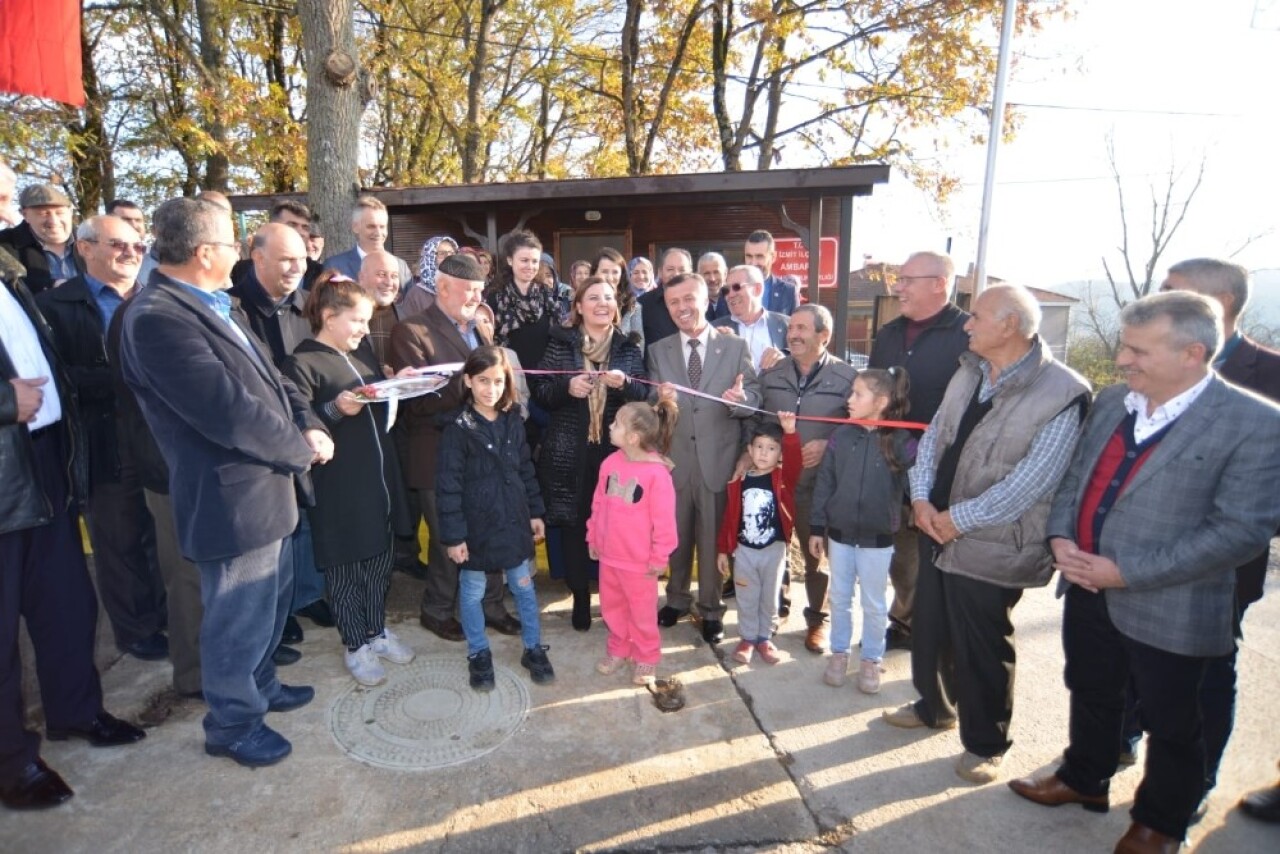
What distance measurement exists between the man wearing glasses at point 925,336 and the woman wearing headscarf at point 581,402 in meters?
1.50

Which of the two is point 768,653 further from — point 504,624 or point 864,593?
point 504,624

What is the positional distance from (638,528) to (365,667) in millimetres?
1603

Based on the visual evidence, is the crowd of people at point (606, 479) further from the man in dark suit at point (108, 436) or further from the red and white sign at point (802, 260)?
the red and white sign at point (802, 260)

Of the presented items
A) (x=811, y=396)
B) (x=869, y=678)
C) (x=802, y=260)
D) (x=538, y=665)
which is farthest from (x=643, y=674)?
(x=802, y=260)

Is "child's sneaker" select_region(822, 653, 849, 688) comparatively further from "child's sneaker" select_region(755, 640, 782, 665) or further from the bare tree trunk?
→ the bare tree trunk

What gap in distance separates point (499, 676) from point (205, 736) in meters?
1.32

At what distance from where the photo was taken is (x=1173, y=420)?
88.5 inches

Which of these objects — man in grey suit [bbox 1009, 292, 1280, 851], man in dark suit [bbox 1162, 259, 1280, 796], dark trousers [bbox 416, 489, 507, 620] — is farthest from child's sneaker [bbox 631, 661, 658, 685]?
man in dark suit [bbox 1162, 259, 1280, 796]

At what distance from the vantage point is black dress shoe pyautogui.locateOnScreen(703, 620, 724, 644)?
3.92m

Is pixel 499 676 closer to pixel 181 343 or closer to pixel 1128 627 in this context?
pixel 181 343

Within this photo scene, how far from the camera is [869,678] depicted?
3443mm

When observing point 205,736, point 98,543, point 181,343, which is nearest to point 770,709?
point 205,736

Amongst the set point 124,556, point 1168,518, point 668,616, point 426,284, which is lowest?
point 668,616

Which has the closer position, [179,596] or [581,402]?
[179,596]
